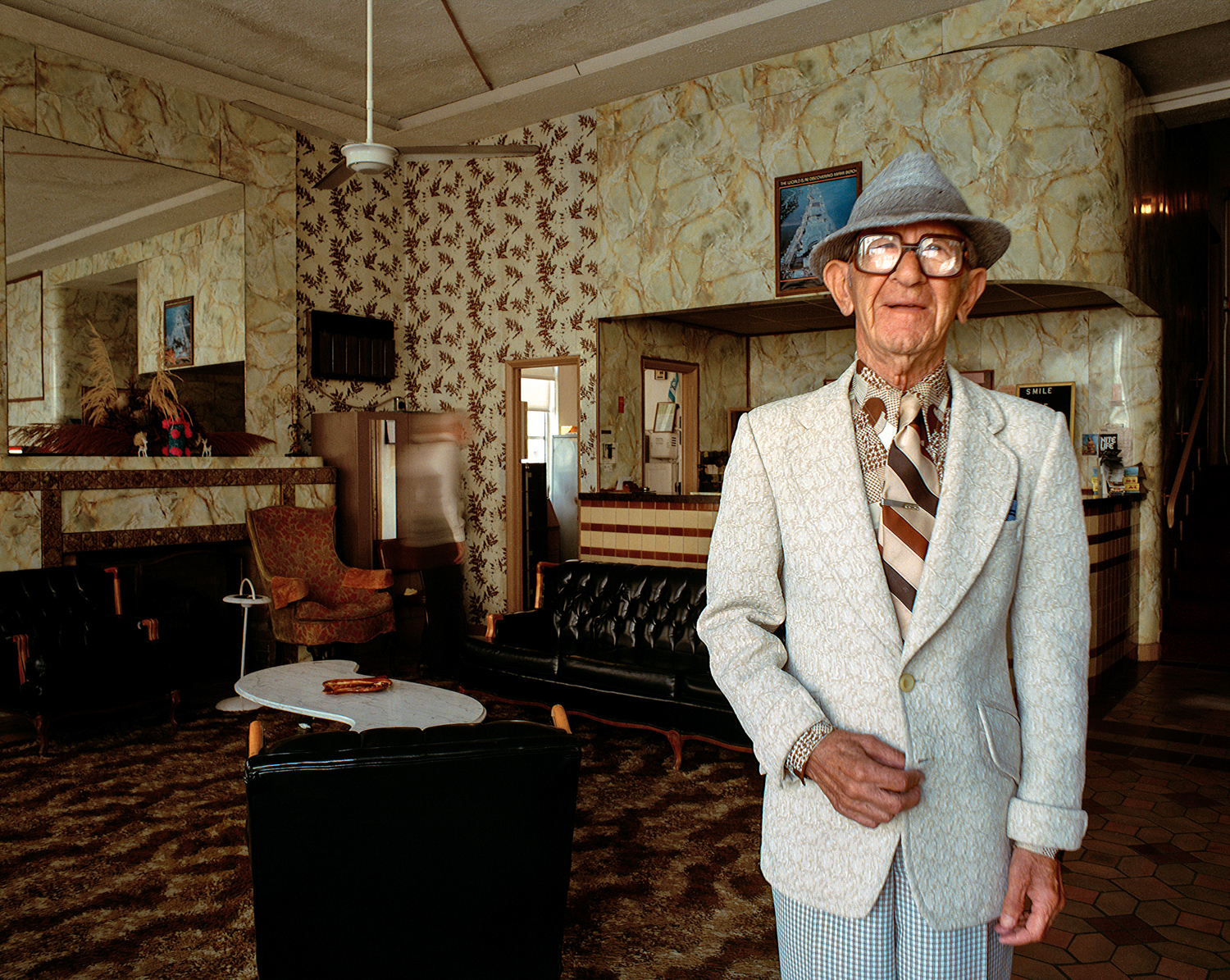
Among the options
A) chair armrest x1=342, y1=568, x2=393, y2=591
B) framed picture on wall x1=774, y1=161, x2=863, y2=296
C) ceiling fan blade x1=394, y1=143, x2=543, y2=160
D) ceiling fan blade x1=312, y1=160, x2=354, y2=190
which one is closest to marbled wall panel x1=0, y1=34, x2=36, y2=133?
ceiling fan blade x1=312, y1=160, x2=354, y2=190

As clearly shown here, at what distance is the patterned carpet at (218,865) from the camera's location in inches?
97.7

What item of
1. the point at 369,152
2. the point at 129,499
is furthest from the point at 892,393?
the point at 129,499

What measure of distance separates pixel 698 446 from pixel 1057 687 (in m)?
7.02

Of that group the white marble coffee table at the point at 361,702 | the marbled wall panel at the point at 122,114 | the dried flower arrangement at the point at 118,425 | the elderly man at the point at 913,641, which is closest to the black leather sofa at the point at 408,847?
the elderly man at the point at 913,641

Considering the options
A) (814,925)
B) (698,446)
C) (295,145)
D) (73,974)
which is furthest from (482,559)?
(814,925)

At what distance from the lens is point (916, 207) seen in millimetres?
1060

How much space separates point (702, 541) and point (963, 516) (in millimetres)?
5043

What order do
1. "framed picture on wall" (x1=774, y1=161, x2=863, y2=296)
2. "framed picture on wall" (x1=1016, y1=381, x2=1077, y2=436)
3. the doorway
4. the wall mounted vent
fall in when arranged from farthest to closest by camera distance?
the doorway, the wall mounted vent, "framed picture on wall" (x1=1016, y1=381, x2=1077, y2=436), "framed picture on wall" (x1=774, y1=161, x2=863, y2=296)

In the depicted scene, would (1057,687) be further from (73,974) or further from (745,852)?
(73,974)

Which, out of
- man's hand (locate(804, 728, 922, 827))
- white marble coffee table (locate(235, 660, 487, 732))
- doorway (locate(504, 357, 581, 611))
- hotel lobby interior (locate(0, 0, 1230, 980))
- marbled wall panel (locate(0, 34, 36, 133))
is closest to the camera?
man's hand (locate(804, 728, 922, 827))

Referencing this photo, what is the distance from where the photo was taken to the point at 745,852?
3.16m

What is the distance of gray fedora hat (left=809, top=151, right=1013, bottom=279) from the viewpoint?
106 centimetres

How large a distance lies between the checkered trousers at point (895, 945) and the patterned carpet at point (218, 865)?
155cm

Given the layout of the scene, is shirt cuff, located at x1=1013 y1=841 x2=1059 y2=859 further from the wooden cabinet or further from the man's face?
the wooden cabinet
